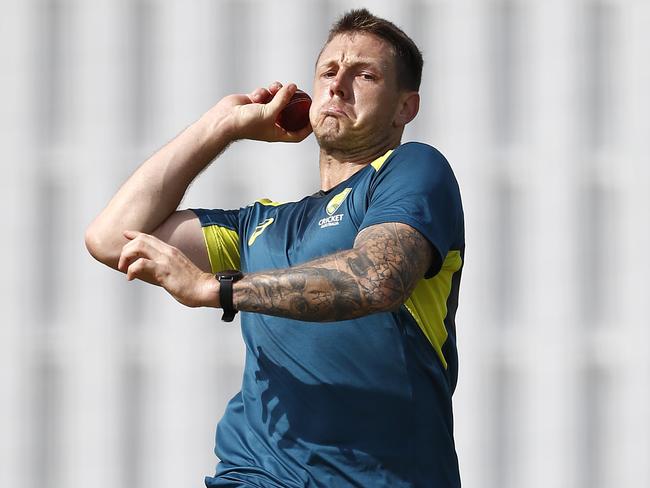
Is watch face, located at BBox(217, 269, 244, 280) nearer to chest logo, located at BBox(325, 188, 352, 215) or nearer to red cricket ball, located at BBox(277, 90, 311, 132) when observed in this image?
chest logo, located at BBox(325, 188, 352, 215)

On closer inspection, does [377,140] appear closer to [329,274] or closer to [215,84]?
[329,274]

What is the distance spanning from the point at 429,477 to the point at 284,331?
0.55m

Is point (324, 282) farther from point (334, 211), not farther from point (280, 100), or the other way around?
point (280, 100)

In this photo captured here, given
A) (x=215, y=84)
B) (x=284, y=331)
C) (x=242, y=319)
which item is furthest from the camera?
(x=215, y=84)

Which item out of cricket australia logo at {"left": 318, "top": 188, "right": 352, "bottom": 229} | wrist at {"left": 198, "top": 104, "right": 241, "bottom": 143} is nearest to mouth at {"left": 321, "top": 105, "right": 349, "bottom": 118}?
cricket australia logo at {"left": 318, "top": 188, "right": 352, "bottom": 229}

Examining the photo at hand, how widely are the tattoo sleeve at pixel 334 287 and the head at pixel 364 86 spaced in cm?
71

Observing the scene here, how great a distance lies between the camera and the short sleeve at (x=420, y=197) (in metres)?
2.92

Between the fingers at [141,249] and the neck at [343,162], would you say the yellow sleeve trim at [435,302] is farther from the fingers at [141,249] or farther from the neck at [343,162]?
the fingers at [141,249]

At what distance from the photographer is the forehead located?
348cm

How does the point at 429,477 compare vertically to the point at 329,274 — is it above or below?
below

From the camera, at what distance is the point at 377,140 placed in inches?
137

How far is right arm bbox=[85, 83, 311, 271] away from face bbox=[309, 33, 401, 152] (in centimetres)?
29

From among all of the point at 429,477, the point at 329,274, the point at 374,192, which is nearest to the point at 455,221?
the point at 374,192

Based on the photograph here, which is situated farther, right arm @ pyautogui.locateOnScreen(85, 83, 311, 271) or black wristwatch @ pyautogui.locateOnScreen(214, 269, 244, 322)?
right arm @ pyautogui.locateOnScreen(85, 83, 311, 271)
